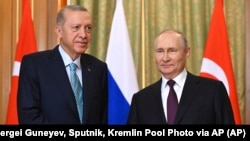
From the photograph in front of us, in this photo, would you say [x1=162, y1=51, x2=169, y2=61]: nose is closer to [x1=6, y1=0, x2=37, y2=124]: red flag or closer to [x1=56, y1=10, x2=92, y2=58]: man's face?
[x1=56, y1=10, x2=92, y2=58]: man's face

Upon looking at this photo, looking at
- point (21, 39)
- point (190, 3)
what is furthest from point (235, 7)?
point (21, 39)

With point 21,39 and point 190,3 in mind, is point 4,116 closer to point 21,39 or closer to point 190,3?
point 21,39

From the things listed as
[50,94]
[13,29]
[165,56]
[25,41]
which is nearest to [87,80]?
[50,94]

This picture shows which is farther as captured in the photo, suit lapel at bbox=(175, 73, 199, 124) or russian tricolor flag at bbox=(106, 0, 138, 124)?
russian tricolor flag at bbox=(106, 0, 138, 124)

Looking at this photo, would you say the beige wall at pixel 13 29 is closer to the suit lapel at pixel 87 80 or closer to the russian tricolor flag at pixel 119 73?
the russian tricolor flag at pixel 119 73

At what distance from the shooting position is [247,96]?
A: 4090mm

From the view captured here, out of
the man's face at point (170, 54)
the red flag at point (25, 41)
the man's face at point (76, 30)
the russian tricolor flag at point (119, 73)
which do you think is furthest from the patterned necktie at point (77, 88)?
the red flag at point (25, 41)

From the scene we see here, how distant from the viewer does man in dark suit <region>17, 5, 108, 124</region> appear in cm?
249

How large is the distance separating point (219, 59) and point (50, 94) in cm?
167

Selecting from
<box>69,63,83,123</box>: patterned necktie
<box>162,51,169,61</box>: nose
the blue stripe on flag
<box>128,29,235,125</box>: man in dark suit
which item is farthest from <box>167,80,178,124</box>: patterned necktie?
the blue stripe on flag

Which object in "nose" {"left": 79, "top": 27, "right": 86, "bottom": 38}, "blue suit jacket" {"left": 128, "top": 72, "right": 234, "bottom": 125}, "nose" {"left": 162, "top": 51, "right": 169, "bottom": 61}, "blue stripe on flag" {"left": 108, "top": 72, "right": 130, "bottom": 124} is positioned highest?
"nose" {"left": 79, "top": 27, "right": 86, "bottom": 38}

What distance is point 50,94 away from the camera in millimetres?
2510

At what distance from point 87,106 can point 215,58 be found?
1.47 m

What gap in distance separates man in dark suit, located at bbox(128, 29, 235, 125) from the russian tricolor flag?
794mm
